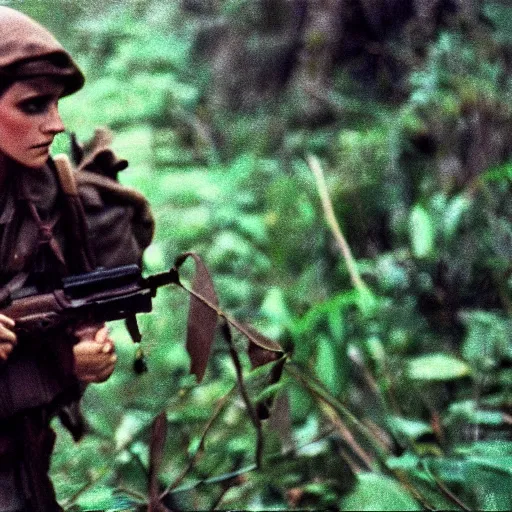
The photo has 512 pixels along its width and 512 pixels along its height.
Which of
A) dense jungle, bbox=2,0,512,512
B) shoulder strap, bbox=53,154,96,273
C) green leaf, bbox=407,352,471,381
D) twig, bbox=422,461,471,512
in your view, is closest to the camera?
shoulder strap, bbox=53,154,96,273

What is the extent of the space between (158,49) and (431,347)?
214 cm

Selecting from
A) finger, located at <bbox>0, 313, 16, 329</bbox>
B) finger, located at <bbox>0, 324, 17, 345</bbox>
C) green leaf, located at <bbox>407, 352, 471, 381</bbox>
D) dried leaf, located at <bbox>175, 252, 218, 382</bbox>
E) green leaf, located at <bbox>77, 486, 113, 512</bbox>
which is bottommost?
green leaf, located at <bbox>407, 352, 471, 381</bbox>

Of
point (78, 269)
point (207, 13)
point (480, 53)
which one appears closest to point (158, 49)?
point (207, 13)

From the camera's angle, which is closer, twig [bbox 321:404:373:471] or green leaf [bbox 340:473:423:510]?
green leaf [bbox 340:473:423:510]

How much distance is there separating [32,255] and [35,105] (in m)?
0.18

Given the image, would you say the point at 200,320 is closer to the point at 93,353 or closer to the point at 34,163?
the point at 93,353

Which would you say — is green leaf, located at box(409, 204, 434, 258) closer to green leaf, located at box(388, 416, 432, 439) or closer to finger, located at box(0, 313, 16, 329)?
green leaf, located at box(388, 416, 432, 439)

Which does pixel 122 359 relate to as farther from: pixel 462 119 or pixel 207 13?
pixel 207 13

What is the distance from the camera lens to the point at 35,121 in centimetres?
105

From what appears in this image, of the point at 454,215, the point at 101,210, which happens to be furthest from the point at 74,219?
the point at 454,215

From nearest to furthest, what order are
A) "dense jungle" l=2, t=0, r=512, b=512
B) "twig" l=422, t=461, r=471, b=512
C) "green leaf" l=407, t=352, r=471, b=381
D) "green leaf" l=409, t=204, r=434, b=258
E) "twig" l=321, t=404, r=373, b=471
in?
1. "twig" l=422, t=461, r=471, b=512
2. "dense jungle" l=2, t=0, r=512, b=512
3. "twig" l=321, t=404, r=373, b=471
4. "green leaf" l=407, t=352, r=471, b=381
5. "green leaf" l=409, t=204, r=434, b=258

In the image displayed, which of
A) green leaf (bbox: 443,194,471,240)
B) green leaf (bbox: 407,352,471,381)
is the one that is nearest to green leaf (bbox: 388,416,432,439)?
green leaf (bbox: 407,352,471,381)

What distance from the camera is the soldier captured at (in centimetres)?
104

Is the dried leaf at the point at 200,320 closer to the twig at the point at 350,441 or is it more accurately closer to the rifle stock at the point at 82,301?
the rifle stock at the point at 82,301
